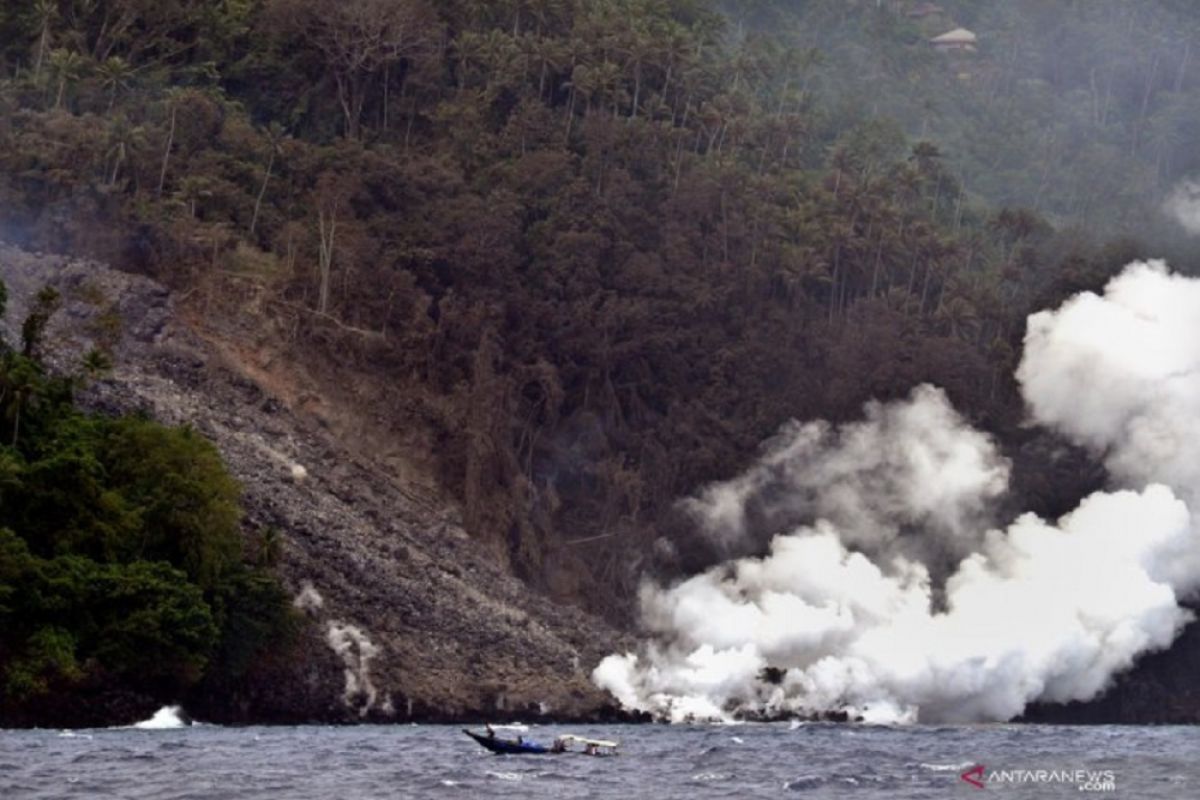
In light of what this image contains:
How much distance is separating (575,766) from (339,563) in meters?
43.4

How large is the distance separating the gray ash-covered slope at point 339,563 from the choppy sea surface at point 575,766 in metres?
6.32

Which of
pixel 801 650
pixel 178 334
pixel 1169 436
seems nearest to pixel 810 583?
pixel 801 650

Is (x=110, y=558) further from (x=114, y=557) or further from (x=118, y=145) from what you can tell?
(x=118, y=145)

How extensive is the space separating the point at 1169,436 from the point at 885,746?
156 ft

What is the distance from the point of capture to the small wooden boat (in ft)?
440

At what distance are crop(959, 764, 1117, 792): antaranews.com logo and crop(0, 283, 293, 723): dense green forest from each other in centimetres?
4608

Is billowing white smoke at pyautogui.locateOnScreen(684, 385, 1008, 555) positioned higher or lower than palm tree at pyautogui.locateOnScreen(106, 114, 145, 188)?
lower

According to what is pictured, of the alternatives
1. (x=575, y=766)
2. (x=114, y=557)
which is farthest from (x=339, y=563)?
(x=575, y=766)

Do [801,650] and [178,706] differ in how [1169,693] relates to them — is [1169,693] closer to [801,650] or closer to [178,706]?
[801,650]

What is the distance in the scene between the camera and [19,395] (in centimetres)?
16000

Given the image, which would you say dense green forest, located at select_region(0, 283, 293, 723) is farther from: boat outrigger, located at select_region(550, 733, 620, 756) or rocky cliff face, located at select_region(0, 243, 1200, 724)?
boat outrigger, located at select_region(550, 733, 620, 756)

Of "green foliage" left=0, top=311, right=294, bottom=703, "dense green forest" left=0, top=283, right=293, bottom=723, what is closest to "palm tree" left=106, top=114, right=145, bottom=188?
"dense green forest" left=0, top=283, right=293, bottom=723

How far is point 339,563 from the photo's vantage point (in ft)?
557

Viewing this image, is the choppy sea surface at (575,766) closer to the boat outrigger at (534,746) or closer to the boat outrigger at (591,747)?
the boat outrigger at (534,746)
